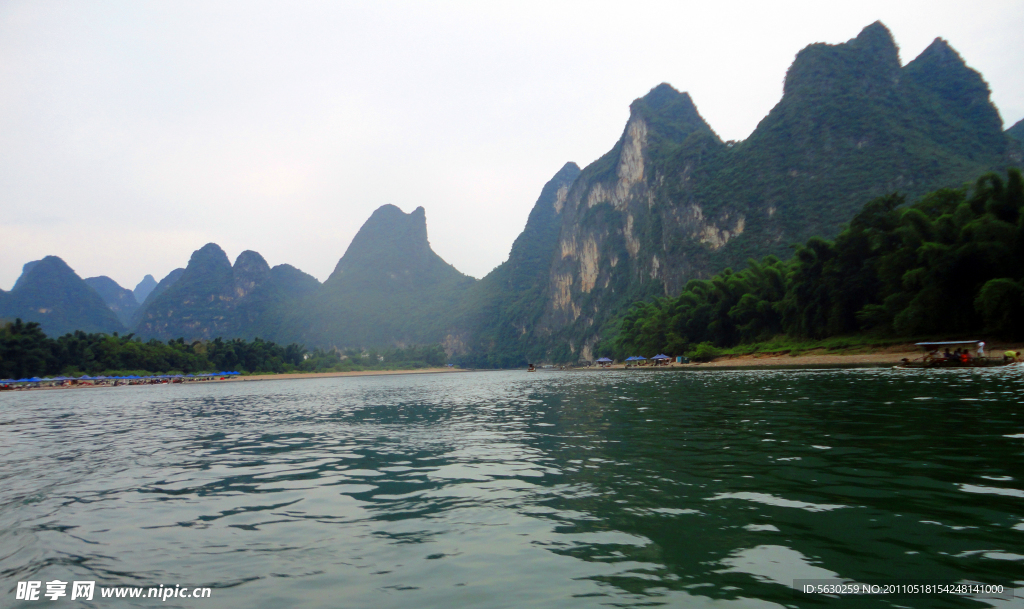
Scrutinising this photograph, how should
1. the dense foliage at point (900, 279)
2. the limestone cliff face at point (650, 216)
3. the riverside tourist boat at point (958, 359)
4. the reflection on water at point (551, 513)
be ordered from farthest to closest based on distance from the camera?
the limestone cliff face at point (650, 216) < the dense foliage at point (900, 279) < the riverside tourist boat at point (958, 359) < the reflection on water at point (551, 513)

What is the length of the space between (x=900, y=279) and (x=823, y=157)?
86.6 metres

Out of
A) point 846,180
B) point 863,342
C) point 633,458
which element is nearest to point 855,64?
point 846,180

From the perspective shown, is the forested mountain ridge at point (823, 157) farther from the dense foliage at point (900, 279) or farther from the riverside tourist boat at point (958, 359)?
the riverside tourist boat at point (958, 359)

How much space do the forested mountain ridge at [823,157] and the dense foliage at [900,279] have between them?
48.7 m

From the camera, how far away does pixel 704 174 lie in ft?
466

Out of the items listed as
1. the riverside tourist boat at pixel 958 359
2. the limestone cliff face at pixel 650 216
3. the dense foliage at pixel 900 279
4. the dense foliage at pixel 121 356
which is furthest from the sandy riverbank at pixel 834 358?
the dense foliage at pixel 121 356

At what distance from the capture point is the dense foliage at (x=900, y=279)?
3431 cm

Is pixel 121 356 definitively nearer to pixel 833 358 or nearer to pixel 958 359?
pixel 833 358

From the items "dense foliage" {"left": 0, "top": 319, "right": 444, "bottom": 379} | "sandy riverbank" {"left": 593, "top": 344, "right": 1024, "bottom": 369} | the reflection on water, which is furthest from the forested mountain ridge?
the reflection on water

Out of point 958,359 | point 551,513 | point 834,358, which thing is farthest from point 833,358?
point 551,513

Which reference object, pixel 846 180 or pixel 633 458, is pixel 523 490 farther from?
pixel 846 180

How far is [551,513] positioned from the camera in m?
6.77

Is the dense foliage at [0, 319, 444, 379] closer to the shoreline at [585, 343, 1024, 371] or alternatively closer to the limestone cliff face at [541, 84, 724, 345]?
the shoreline at [585, 343, 1024, 371]

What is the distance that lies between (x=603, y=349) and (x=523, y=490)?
12917cm
